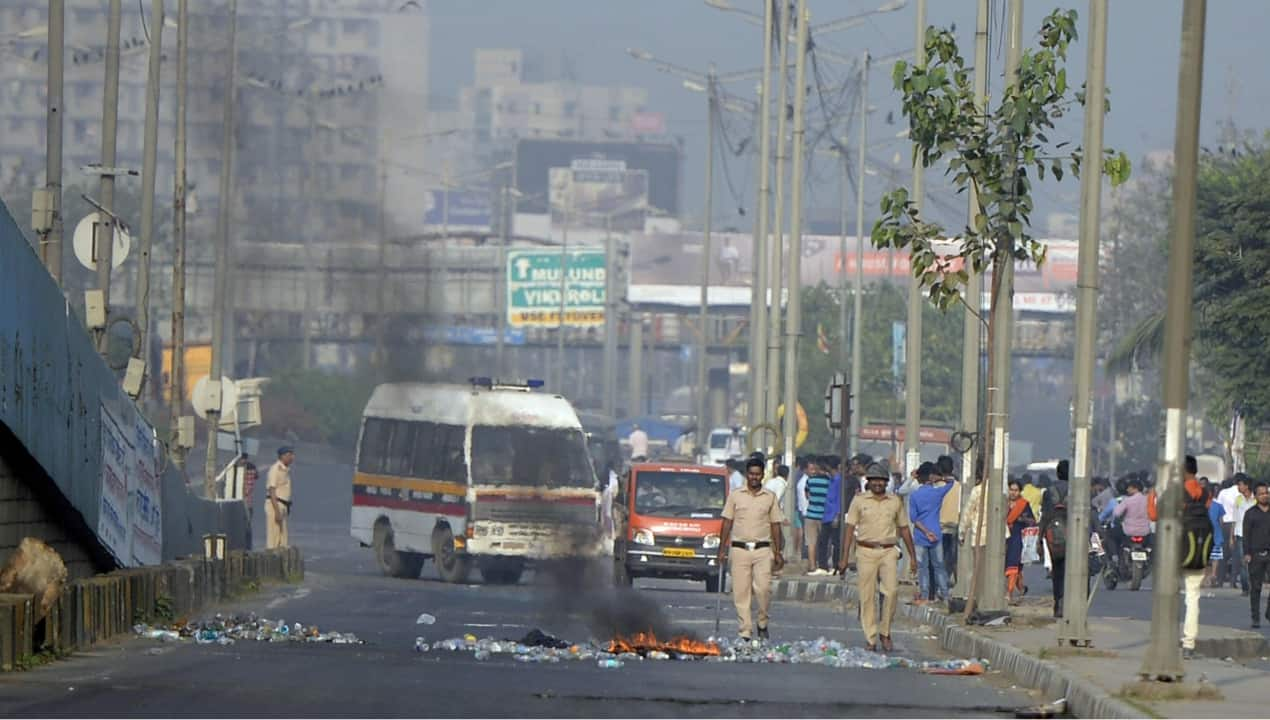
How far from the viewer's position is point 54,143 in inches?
964

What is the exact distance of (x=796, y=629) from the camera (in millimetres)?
24812

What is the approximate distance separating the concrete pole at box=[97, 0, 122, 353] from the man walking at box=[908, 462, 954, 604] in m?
9.64

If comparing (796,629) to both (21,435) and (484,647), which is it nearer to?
(484,647)

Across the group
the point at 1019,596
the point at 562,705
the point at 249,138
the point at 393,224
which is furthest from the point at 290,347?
the point at 562,705

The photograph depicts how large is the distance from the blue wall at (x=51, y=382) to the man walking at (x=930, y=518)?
9327 millimetres

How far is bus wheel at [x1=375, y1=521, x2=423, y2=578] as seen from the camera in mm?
35250

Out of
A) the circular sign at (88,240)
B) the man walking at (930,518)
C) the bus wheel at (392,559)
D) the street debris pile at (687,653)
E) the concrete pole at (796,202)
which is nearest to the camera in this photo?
the street debris pile at (687,653)

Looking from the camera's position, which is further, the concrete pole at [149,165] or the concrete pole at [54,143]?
the concrete pole at [149,165]

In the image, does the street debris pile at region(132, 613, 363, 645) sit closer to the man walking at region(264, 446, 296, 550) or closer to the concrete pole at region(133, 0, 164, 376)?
the concrete pole at region(133, 0, 164, 376)

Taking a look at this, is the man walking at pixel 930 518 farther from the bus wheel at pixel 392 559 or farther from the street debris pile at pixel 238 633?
the bus wheel at pixel 392 559

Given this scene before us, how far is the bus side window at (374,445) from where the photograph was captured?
117ft

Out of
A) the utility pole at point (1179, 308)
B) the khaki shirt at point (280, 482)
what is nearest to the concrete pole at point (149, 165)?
the khaki shirt at point (280, 482)

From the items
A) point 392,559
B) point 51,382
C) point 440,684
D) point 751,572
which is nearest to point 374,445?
point 392,559

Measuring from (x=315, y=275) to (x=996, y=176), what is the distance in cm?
2801
